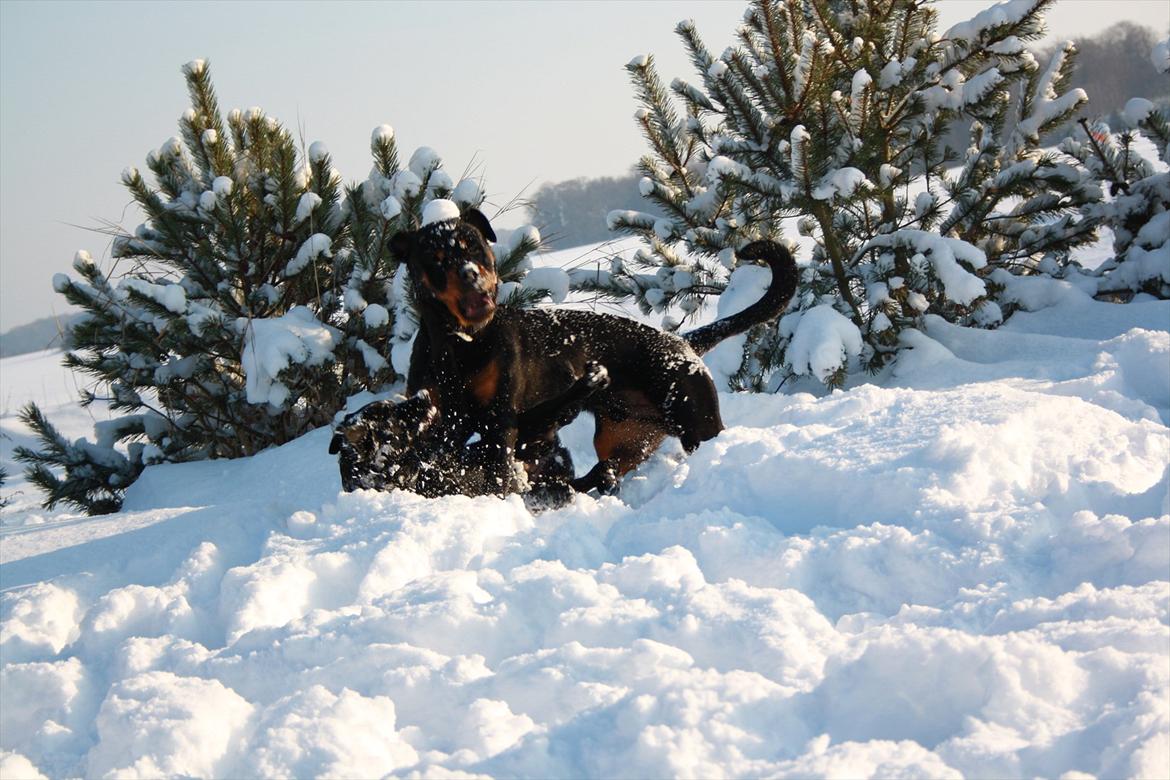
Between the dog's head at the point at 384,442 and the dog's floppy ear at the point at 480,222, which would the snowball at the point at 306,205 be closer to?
the dog's floppy ear at the point at 480,222

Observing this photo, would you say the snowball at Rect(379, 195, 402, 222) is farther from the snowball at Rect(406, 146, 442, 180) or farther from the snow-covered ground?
the snow-covered ground

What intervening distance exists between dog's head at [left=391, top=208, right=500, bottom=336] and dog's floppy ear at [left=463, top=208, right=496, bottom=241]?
0.49 ft

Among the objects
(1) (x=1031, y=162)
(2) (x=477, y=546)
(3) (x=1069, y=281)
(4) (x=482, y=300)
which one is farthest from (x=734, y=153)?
(2) (x=477, y=546)

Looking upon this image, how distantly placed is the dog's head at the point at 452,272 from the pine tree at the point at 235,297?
192 cm

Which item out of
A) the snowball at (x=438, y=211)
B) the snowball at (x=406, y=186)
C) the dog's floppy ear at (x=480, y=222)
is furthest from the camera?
the snowball at (x=406, y=186)

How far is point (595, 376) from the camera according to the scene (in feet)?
9.30

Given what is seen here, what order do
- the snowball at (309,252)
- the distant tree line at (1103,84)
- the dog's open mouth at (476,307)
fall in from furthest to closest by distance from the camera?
the distant tree line at (1103,84)
the snowball at (309,252)
the dog's open mouth at (476,307)

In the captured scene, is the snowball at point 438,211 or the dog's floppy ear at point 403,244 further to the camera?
the snowball at point 438,211

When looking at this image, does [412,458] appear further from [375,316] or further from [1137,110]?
[1137,110]

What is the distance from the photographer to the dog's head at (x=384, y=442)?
2.60m

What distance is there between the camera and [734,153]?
4828mm

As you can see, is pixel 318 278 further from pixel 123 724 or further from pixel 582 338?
pixel 123 724

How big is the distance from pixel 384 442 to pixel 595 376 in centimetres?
68

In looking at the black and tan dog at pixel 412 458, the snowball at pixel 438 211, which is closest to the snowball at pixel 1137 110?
the snowball at pixel 438 211
